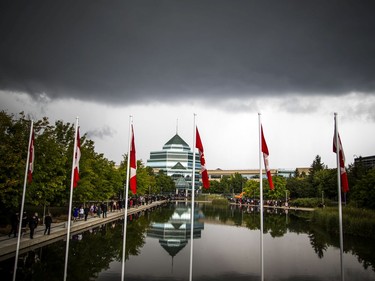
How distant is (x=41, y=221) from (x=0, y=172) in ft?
38.7

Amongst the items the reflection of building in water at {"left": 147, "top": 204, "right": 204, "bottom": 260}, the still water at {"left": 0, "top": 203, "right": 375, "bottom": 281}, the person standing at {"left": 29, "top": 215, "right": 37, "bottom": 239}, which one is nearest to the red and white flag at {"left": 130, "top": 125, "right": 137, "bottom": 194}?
the still water at {"left": 0, "top": 203, "right": 375, "bottom": 281}

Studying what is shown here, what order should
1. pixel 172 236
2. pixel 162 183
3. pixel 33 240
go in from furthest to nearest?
pixel 162 183 → pixel 172 236 → pixel 33 240

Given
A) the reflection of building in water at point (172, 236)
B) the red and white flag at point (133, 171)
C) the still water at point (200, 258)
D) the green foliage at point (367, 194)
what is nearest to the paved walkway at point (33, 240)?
the still water at point (200, 258)

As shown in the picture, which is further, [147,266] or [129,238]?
[129,238]

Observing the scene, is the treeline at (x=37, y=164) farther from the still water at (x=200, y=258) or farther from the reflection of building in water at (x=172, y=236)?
the reflection of building in water at (x=172, y=236)

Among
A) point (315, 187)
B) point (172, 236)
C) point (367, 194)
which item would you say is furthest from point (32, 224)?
point (315, 187)

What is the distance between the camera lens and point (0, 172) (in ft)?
78.8

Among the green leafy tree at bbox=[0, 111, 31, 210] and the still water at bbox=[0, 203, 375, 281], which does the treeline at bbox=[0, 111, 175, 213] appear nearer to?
the green leafy tree at bbox=[0, 111, 31, 210]

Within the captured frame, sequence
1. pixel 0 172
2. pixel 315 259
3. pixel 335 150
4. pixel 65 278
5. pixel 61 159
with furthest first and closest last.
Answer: pixel 61 159, pixel 0 172, pixel 315 259, pixel 335 150, pixel 65 278

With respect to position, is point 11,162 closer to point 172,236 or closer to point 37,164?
point 37,164

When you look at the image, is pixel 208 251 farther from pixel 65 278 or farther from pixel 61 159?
pixel 61 159

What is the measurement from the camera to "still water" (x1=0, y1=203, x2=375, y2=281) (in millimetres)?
16031

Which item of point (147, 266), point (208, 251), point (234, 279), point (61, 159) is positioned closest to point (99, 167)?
point (61, 159)

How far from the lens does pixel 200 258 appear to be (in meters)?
20.1
